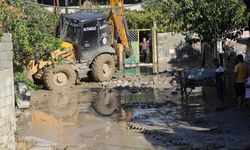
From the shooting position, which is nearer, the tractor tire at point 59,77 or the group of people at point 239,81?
the group of people at point 239,81

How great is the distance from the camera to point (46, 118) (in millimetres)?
14586

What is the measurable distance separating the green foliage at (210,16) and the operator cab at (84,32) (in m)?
3.66

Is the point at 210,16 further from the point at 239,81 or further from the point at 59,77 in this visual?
the point at 59,77

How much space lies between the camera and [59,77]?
20.6 metres

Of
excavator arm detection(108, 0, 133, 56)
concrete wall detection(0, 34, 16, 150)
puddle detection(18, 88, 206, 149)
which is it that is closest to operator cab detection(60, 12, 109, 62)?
excavator arm detection(108, 0, 133, 56)

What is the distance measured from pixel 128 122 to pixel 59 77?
765cm

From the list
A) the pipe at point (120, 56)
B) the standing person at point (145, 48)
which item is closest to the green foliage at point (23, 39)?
the pipe at point (120, 56)

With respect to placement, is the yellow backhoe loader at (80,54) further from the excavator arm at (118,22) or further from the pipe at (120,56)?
the pipe at (120,56)

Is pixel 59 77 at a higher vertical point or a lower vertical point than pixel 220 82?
lower

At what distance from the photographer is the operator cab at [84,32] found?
21719mm

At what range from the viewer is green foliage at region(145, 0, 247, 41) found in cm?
1820

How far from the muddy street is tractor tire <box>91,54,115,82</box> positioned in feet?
9.03

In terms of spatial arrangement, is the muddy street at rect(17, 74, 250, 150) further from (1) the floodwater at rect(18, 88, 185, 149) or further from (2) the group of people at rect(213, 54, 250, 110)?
(2) the group of people at rect(213, 54, 250, 110)

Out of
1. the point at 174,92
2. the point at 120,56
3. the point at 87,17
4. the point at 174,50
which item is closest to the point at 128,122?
the point at 174,92
